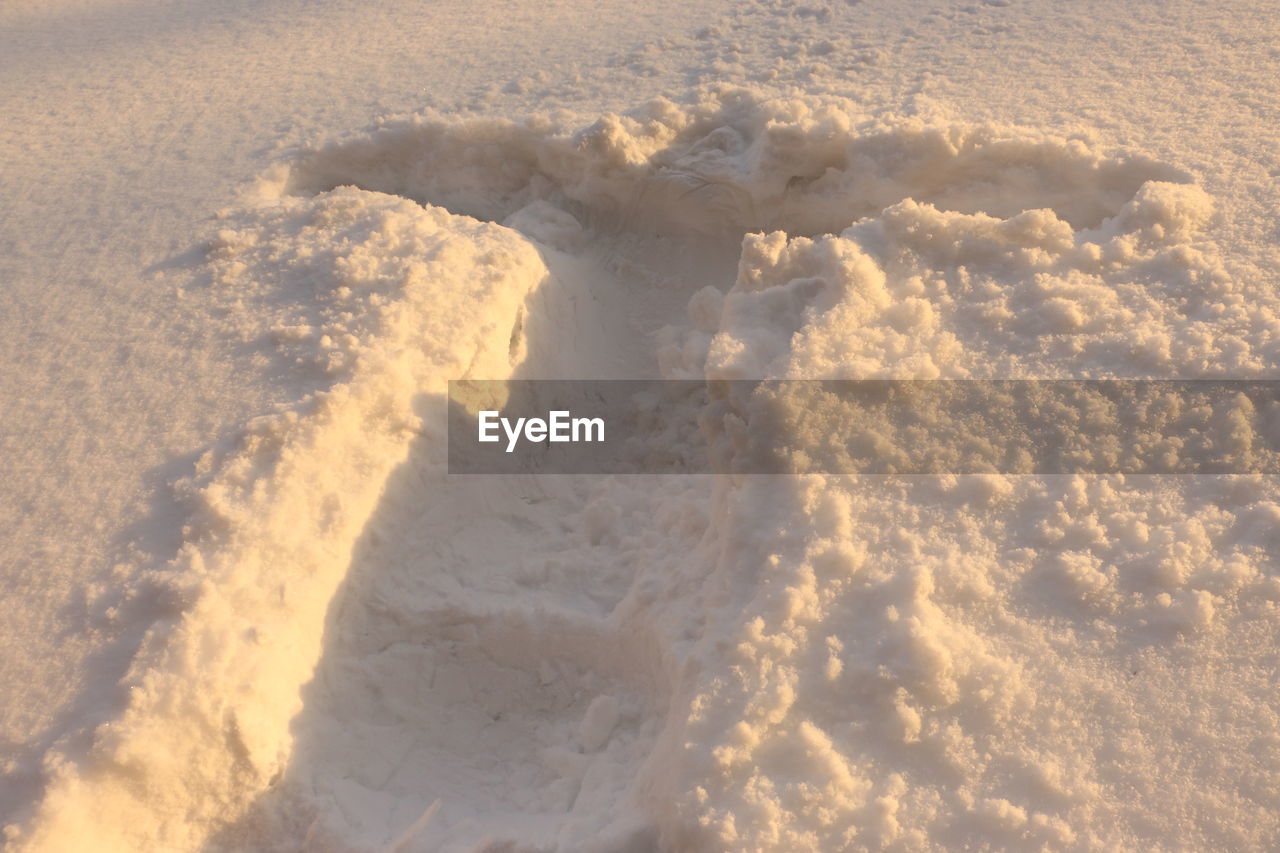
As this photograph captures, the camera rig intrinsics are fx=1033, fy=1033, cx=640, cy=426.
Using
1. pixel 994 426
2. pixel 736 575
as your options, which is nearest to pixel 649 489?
pixel 736 575

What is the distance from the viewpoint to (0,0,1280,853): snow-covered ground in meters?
1.09

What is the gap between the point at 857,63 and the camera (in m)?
2.02

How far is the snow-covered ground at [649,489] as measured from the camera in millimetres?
1092

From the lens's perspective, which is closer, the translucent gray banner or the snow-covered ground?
the snow-covered ground

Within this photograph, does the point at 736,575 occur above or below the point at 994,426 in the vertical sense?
below

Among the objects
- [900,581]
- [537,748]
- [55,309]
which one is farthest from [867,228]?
[55,309]

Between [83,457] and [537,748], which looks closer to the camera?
[537,748]

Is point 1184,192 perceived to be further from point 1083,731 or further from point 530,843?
point 530,843

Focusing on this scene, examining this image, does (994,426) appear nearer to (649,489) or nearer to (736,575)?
→ (736,575)

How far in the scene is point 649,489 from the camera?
64.0 inches

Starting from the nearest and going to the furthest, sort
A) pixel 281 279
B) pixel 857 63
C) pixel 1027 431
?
pixel 1027 431, pixel 281 279, pixel 857 63

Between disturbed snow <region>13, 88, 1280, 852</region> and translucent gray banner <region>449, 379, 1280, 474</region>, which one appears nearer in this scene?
disturbed snow <region>13, 88, 1280, 852</region>

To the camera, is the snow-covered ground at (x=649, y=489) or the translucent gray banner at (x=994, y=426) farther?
the translucent gray banner at (x=994, y=426)

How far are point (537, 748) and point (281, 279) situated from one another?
2.84 feet
